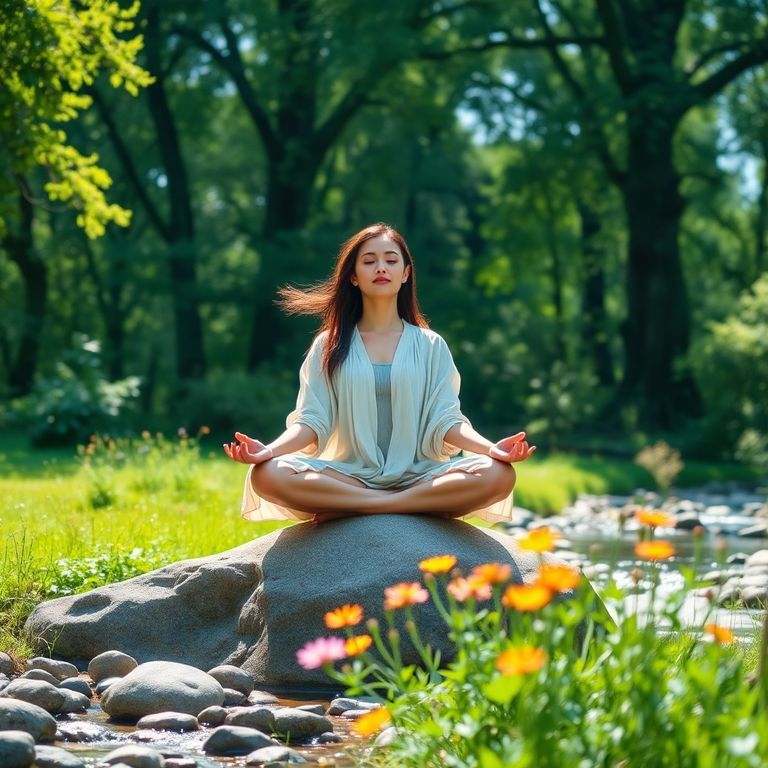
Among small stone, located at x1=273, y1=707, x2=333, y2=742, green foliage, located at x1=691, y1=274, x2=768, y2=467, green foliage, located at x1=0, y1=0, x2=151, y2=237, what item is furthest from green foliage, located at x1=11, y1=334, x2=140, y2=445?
small stone, located at x1=273, y1=707, x2=333, y2=742

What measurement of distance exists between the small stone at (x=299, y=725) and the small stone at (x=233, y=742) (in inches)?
9.4

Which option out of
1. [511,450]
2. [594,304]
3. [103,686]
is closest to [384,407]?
[511,450]

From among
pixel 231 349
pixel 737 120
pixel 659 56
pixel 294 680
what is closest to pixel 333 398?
pixel 294 680

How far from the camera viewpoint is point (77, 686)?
5254 mm

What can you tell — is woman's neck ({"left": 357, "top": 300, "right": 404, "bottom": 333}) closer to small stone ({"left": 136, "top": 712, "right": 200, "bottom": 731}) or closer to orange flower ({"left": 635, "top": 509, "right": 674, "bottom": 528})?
small stone ({"left": 136, "top": 712, "right": 200, "bottom": 731})

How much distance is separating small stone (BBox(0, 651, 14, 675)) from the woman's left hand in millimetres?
2429

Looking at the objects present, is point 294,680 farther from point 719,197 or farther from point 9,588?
point 719,197

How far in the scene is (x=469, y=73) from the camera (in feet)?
82.7

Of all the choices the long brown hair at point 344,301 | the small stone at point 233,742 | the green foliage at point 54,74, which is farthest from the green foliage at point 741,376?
the small stone at point 233,742

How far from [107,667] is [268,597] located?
2.58ft

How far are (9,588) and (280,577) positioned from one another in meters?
1.59

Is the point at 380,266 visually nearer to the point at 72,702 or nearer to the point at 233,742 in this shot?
the point at 72,702

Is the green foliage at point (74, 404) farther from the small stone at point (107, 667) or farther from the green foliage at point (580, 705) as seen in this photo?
the green foliage at point (580, 705)

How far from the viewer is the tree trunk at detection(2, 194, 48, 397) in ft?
88.9
